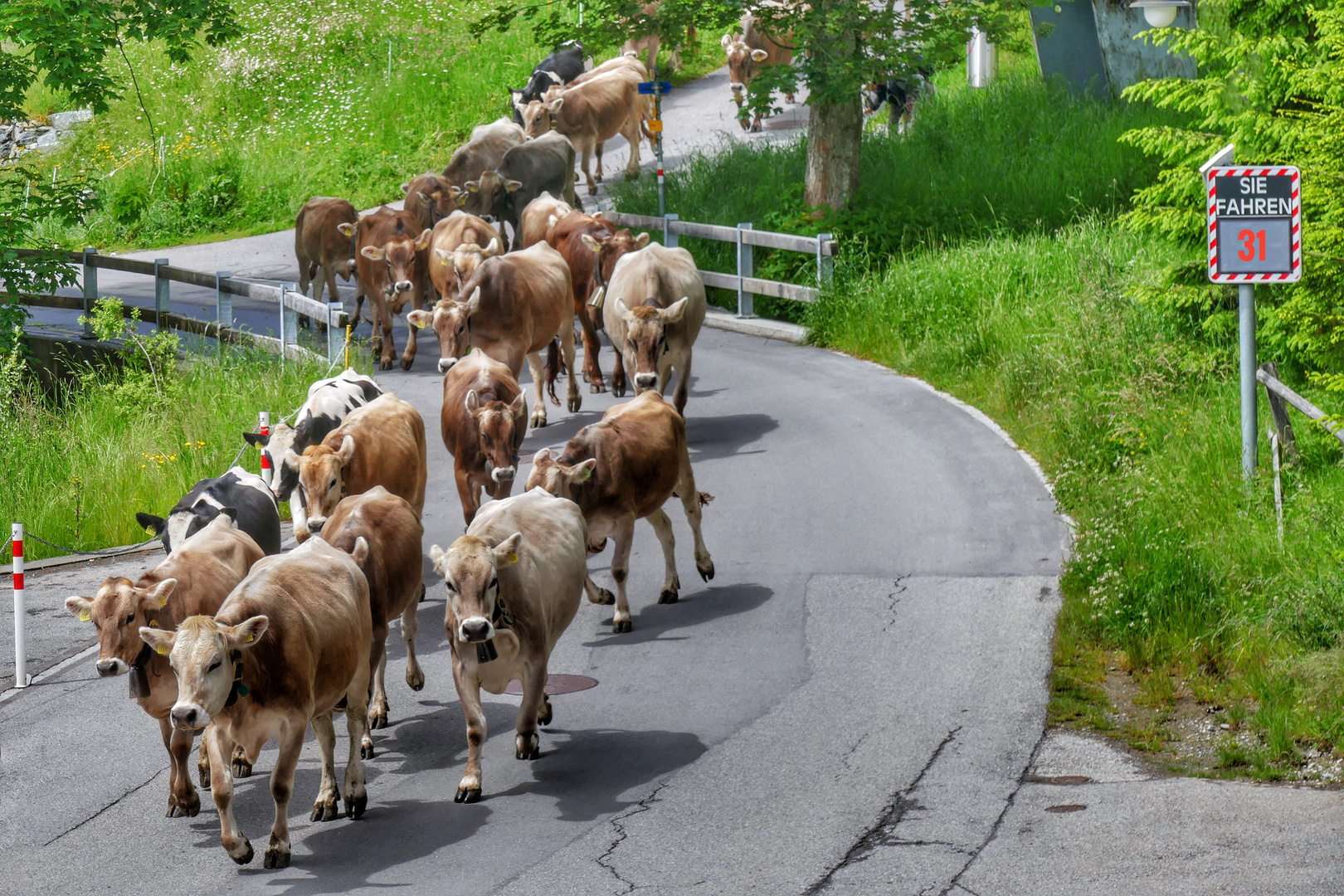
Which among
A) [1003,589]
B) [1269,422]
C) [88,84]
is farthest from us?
[88,84]

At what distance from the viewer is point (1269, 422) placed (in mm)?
13008

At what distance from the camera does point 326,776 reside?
8438mm

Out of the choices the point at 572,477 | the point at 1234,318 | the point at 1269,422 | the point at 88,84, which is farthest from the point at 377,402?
the point at 88,84

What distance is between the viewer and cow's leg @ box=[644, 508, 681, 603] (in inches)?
471

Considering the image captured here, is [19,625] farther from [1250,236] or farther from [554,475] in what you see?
[1250,236]

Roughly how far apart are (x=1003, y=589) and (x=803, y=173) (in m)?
14.6

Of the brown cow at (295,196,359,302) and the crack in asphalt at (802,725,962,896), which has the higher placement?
the brown cow at (295,196,359,302)

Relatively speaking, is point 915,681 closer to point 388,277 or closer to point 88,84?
point 388,277

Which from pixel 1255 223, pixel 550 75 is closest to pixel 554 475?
pixel 1255 223

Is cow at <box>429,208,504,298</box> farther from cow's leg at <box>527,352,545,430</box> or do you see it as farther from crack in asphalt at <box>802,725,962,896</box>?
crack in asphalt at <box>802,725,962,896</box>

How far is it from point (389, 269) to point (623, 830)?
40.1 feet

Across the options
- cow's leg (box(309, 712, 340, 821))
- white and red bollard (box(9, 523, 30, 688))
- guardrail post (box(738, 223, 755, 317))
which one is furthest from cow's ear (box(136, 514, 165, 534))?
guardrail post (box(738, 223, 755, 317))

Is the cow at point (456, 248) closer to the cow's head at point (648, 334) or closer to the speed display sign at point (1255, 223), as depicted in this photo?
the cow's head at point (648, 334)

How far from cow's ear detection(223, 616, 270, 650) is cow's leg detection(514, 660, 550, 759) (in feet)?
6.20
